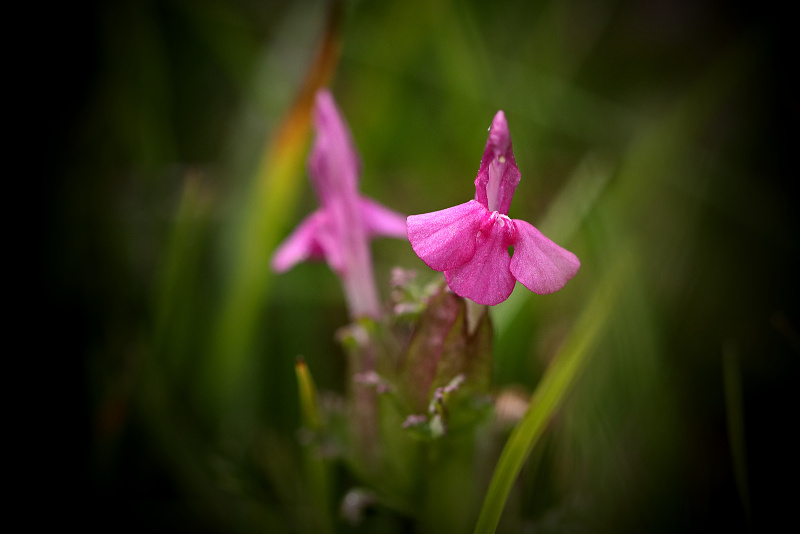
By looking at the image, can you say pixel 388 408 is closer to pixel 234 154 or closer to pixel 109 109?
pixel 234 154

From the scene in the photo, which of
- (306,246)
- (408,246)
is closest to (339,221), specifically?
(306,246)

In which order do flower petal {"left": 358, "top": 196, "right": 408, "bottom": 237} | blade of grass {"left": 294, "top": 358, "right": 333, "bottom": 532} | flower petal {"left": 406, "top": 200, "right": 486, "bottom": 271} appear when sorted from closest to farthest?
1. flower petal {"left": 406, "top": 200, "right": 486, "bottom": 271}
2. blade of grass {"left": 294, "top": 358, "right": 333, "bottom": 532}
3. flower petal {"left": 358, "top": 196, "right": 408, "bottom": 237}

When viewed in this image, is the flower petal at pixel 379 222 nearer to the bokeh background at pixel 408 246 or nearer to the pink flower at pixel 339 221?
the pink flower at pixel 339 221

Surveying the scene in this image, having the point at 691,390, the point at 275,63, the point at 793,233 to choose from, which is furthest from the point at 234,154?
the point at 793,233

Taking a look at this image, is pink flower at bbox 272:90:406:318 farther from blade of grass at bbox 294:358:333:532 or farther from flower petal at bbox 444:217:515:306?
flower petal at bbox 444:217:515:306

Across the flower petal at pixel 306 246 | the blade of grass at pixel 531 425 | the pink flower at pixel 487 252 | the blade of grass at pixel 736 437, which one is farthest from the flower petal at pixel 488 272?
the blade of grass at pixel 736 437

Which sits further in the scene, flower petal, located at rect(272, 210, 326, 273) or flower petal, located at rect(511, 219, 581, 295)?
flower petal, located at rect(272, 210, 326, 273)

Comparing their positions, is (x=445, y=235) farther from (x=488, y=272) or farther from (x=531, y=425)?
(x=531, y=425)

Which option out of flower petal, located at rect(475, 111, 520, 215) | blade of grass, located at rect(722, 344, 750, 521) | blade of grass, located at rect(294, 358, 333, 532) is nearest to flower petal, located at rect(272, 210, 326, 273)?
blade of grass, located at rect(294, 358, 333, 532)
